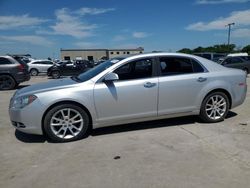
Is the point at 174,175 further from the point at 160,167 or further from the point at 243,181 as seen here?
the point at 243,181

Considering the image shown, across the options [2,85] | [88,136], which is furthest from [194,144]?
[2,85]

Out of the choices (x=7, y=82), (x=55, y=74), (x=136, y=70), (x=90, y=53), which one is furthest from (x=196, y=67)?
(x=90, y=53)

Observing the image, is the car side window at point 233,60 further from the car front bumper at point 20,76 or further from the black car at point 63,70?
the car front bumper at point 20,76

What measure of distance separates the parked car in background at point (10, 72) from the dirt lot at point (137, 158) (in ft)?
28.6

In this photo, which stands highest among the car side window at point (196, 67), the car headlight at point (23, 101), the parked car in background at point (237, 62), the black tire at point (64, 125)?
the car side window at point (196, 67)

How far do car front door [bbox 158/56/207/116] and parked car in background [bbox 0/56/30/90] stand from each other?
10.2 metres

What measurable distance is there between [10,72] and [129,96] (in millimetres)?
10352

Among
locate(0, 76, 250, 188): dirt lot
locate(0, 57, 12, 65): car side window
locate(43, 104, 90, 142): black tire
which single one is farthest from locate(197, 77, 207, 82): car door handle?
locate(0, 57, 12, 65): car side window

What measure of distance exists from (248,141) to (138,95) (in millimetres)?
A: 2026

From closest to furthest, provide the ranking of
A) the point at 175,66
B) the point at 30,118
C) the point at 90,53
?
the point at 30,118 → the point at 175,66 → the point at 90,53

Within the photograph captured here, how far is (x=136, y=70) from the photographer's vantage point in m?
5.79

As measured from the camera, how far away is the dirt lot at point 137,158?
370cm

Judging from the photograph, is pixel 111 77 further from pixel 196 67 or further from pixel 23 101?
pixel 196 67

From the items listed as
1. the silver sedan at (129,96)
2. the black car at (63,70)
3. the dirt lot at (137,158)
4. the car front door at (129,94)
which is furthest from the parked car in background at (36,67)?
the car front door at (129,94)
